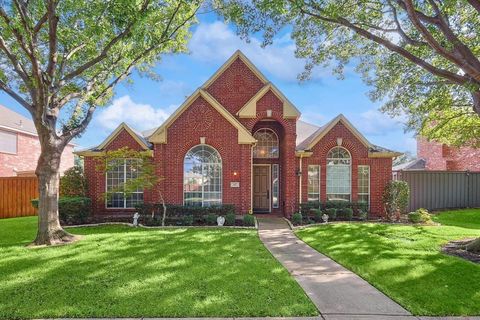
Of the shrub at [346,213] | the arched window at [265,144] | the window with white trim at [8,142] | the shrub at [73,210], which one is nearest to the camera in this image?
the shrub at [73,210]

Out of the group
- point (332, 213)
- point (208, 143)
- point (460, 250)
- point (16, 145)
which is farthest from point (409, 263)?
point (16, 145)

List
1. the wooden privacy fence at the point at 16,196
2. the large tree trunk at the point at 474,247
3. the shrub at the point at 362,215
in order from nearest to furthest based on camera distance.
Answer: the large tree trunk at the point at 474,247 < the shrub at the point at 362,215 < the wooden privacy fence at the point at 16,196

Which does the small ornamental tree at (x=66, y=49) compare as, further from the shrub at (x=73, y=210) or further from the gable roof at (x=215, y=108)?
the shrub at (x=73, y=210)

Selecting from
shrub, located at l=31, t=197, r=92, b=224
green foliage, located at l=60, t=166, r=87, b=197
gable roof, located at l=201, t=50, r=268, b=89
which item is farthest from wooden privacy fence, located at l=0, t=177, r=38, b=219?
gable roof, located at l=201, t=50, r=268, b=89

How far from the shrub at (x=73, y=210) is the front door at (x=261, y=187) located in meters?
8.09

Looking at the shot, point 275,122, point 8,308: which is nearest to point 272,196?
point 275,122

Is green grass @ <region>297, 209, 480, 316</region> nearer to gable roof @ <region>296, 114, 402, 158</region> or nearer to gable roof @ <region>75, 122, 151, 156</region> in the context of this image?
gable roof @ <region>296, 114, 402, 158</region>

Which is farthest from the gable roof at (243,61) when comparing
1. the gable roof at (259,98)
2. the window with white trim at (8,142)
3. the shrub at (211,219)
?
the window with white trim at (8,142)

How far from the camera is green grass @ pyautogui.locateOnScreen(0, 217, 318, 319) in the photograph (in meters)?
4.62

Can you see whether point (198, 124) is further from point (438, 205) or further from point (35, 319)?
point (438, 205)

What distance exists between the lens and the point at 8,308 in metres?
4.64

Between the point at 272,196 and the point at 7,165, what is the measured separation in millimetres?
18047

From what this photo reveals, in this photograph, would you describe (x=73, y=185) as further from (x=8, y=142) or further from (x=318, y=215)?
(x=318, y=215)

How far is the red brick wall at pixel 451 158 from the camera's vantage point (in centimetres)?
2309
